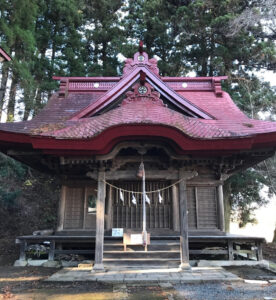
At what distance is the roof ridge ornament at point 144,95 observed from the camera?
9.13m

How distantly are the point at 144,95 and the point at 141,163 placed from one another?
263 centimetres

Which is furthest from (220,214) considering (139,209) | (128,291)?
(128,291)

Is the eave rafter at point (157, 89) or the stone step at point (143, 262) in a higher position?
the eave rafter at point (157, 89)

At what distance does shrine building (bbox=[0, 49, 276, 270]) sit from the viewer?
736cm

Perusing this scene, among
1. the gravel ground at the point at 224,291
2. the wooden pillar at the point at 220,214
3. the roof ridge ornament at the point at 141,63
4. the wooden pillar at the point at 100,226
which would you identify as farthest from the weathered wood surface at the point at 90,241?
the roof ridge ornament at the point at 141,63

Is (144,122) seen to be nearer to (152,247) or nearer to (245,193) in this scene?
(152,247)

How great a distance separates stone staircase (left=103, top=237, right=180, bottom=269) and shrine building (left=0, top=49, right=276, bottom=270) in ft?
0.09

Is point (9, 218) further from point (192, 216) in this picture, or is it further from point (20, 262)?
point (192, 216)

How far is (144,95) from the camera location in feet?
30.2

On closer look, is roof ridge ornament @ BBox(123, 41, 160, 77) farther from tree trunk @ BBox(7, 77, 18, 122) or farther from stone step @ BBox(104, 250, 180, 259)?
tree trunk @ BBox(7, 77, 18, 122)

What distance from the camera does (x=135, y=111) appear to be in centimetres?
833

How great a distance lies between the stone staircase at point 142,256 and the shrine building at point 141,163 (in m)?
0.03

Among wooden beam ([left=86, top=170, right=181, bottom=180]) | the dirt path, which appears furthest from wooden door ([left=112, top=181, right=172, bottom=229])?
the dirt path

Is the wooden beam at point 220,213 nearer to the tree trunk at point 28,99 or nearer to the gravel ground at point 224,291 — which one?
the gravel ground at point 224,291
